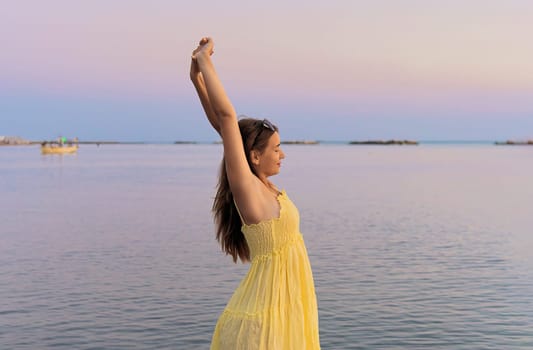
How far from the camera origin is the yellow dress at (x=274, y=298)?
3.38 metres

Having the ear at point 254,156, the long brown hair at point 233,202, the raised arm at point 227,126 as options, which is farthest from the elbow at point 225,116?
the ear at point 254,156

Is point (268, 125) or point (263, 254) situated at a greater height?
point (268, 125)

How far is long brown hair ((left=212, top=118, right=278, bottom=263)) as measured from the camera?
11.5ft

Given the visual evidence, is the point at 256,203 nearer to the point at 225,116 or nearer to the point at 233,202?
the point at 233,202

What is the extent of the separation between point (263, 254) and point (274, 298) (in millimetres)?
201

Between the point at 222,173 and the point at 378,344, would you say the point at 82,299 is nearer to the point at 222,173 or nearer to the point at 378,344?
the point at 378,344

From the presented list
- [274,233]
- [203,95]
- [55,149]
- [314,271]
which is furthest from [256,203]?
[55,149]

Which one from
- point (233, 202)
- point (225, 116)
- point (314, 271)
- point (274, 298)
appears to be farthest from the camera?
point (314, 271)

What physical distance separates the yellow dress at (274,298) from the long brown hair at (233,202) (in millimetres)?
210

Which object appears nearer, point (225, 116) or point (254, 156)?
point (225, 116)

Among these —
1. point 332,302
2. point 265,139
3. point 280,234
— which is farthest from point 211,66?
point 332,302

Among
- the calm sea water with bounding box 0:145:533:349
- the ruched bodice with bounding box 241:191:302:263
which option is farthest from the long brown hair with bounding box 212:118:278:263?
the calm sea water with bounding box 0:145:533:349

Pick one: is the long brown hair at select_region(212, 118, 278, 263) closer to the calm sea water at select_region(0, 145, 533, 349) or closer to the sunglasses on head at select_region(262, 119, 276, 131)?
the sunglasses on head at select_region(262, 119, 276, 131)

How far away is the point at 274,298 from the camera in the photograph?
3.41 meters
